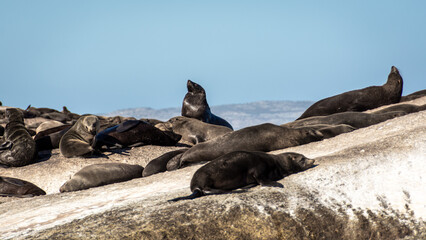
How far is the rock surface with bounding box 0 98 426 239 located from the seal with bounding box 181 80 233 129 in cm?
765

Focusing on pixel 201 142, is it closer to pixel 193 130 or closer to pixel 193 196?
pixel 193 130

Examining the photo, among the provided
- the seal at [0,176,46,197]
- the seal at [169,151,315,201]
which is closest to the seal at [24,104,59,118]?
the seal at [0,176,46,197]

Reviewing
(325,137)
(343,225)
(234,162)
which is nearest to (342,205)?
(343,225)

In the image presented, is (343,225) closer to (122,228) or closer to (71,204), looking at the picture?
(122,228)

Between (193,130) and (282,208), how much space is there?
7531mm

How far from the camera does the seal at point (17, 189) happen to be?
27.5 feet

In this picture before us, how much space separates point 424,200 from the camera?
17.7ft

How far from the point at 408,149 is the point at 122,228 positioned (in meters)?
3.49

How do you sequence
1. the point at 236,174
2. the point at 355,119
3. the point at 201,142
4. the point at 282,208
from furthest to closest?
the point at 355,119 → the point at 201,142 → the point at 236,174 → the point at 282,208

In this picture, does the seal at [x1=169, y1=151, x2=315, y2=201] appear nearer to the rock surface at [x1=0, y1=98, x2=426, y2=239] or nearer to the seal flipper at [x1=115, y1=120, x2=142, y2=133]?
the rock surface at [x1=0, y1=98, x2=426, y2=239]

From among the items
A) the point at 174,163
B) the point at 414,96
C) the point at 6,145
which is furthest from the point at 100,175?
the point at 414,96

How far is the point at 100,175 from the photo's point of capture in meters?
8.41

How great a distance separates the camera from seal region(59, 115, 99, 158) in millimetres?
10047

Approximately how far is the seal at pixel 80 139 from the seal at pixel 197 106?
3.72 m
